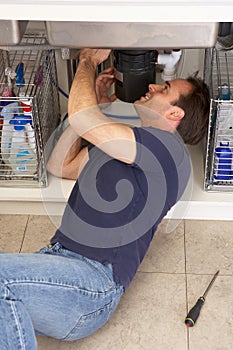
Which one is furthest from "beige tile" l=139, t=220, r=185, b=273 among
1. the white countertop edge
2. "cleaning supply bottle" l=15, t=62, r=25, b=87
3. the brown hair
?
the white countertop edge

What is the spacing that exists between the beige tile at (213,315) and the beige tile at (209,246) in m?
0.04

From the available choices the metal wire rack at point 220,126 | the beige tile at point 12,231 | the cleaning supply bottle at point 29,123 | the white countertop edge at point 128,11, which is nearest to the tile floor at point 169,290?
the beige tile at point 12,231

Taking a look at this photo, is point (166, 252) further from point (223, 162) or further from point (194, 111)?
point (194, 111)

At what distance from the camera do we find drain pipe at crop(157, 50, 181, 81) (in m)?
1.99

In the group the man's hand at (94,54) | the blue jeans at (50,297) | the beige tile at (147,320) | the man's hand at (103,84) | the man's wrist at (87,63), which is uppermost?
the man's hand at (94,54)

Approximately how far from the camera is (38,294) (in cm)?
157

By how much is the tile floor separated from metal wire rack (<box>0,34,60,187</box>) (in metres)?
0.16

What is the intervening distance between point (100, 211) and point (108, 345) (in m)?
0.38

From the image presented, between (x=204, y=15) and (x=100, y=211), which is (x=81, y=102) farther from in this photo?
(x=204, y=15)

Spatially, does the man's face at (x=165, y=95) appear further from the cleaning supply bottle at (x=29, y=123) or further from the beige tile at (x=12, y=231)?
the beige tile at (x=12, y=231)

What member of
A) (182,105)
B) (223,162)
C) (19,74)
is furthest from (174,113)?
(19,74)

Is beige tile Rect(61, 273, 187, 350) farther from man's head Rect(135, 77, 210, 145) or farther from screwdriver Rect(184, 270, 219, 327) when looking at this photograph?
man's head Rect(135, 77, 210, 145)

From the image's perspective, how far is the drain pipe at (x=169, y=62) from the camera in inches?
78.3

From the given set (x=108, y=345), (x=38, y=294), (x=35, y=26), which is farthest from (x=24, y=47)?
(x=108, y=345)
